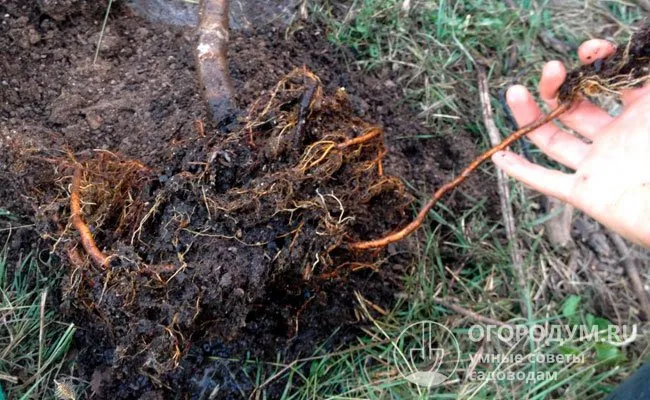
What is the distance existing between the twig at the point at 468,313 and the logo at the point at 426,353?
61 mm

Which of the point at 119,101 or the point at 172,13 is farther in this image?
the point at 172,13

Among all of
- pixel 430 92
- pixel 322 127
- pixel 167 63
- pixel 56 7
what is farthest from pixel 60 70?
pixel 430 92

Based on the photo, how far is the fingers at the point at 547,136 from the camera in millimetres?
1476

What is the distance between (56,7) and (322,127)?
0.88 meters

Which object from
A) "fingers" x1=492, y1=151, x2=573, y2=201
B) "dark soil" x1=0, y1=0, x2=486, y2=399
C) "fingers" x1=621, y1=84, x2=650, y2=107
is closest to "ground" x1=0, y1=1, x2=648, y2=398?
"dark soil" x1=0, y1=0, x2=486, y2=399

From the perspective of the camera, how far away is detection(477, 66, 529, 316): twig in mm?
1650

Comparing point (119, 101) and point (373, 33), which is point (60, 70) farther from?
point (373, 33)

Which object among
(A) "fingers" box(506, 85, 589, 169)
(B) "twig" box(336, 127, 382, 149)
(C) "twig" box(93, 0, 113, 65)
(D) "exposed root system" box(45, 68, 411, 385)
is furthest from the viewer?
(C) "twig" box(93, 0, 113, 65)

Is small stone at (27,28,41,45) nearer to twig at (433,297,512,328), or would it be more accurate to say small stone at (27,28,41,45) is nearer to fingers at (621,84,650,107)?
twig at (433,297,512,328)

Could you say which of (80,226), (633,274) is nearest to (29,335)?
(80,226)

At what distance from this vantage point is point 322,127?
1.36m

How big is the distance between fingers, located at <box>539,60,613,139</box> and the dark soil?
0.35 m

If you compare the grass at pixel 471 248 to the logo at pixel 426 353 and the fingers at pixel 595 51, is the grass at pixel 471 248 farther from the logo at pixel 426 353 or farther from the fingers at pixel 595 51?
the fingers at pixel 595 51

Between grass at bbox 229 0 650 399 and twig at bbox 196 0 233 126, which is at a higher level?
twig at bbox 196 0 233 126
